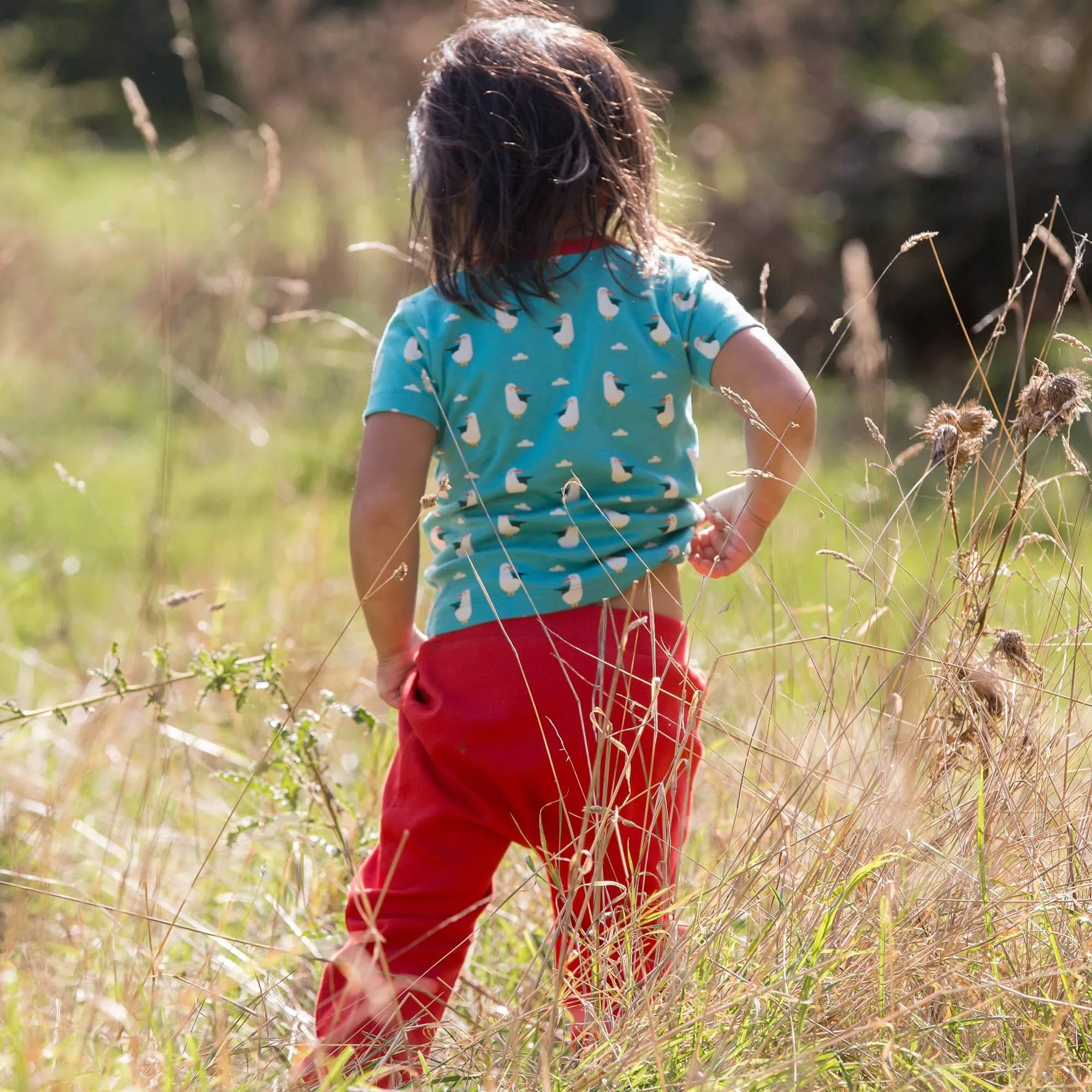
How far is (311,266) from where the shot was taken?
6453 mm

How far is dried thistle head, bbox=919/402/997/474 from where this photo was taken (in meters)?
1.45

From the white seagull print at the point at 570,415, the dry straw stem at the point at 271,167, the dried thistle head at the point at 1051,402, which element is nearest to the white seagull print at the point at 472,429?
the white seagull print at the point at 570,415

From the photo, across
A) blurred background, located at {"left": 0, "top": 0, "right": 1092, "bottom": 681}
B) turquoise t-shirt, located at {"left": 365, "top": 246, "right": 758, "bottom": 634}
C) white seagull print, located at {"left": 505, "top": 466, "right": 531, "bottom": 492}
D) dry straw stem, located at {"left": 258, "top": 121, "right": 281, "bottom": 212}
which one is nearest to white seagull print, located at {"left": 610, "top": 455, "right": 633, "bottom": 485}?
turquoise t-shirt, located at {"left": 365, "top": 246, "right": 758, "bottom": 634}

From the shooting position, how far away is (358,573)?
1669 millimetres

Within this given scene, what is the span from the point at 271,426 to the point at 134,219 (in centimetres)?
568

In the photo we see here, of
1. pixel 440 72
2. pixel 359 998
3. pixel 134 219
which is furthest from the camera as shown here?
pixel 134 219

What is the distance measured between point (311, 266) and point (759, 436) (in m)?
5.16

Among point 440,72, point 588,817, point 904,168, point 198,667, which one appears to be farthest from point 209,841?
point 904,168

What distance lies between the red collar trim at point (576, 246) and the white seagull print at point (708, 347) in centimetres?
18

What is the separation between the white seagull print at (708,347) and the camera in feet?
5.33

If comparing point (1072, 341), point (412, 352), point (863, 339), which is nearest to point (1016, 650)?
point (1072, 341)

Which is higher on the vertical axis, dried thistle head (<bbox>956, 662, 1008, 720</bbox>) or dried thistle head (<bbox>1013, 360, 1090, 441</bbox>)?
dried thistle head (<bbox>1013, 360, 1090, 441</bbox>)

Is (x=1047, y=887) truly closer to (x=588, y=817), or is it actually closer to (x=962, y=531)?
(x=588, y=817)

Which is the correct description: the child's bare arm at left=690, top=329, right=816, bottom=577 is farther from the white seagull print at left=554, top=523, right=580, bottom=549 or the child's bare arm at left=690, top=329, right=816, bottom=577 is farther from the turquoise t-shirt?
the white seagull print at left=554, top=523, right=580, bottom=549
